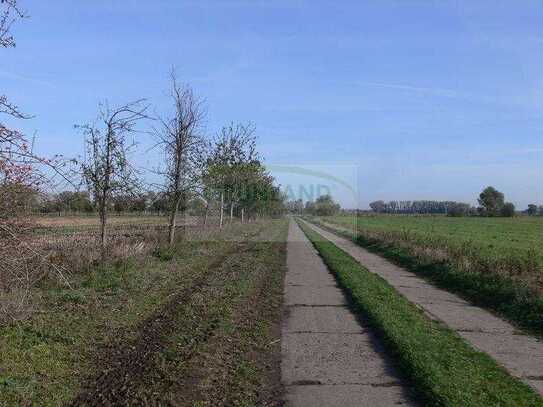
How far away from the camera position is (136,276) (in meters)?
13.0

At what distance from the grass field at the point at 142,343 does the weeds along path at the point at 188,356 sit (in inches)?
0.5

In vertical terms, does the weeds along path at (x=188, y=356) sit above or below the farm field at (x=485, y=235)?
below

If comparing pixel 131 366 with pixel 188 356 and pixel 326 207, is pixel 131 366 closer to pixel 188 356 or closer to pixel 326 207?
pixel 188 356

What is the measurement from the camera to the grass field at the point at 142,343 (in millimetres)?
5461

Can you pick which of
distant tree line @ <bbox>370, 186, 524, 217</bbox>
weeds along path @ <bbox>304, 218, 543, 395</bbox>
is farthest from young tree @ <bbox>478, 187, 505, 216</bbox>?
weeds along path @ <bbox>304, 218, 543, 395</bbox>

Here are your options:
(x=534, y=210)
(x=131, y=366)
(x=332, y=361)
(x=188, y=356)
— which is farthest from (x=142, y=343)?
(x=534, y=210)

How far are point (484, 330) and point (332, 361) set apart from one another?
369 cm

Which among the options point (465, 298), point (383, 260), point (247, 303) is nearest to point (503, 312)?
point (465, 298)

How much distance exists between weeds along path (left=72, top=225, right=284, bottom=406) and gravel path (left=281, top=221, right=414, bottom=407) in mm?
329

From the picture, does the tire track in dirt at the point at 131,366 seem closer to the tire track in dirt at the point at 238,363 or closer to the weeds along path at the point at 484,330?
the tire track in dirt at the point at 238,363

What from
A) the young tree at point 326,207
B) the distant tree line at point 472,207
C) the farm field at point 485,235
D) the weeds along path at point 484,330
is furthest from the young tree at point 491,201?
the weeds along path at point 484,330

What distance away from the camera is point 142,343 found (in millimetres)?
7309

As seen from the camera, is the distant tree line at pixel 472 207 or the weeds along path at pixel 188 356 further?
the distant tree line at pixel 472 207

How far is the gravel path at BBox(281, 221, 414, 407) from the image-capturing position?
5602mm
